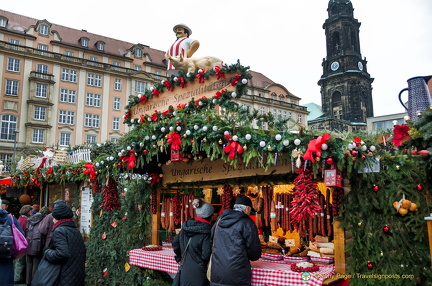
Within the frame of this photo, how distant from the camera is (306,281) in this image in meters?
4.68

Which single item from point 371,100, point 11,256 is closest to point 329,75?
point 371,100

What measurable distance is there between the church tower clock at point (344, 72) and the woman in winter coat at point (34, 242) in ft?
180

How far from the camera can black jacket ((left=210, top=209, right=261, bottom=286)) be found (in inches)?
179

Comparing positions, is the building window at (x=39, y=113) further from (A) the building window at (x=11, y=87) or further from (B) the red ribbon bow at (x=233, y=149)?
(B) the red ribbon bow at (x=233, y=149)

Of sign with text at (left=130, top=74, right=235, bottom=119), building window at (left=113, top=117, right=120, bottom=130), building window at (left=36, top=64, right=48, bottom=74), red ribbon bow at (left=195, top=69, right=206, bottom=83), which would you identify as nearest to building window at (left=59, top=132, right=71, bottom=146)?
building window at (left=113, top=117, right=120, bottom=130)

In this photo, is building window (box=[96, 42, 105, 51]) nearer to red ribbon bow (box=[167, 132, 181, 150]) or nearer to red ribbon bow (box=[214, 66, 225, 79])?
red ribbon bow (box=[214, 66, 225, 79])

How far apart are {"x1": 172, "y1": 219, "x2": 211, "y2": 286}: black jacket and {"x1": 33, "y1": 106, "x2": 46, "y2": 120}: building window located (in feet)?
127

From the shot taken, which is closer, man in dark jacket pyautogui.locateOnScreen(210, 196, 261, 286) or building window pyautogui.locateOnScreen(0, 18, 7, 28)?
man in dark jacket pyautogui.locateOnScreen(210, 196, 261, 286)

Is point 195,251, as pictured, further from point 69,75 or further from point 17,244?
point 69,75

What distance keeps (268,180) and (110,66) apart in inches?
1635

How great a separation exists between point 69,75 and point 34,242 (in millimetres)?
37626

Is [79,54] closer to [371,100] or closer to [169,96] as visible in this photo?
[169,96]

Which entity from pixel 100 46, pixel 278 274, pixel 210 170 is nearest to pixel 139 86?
pixel 100 46

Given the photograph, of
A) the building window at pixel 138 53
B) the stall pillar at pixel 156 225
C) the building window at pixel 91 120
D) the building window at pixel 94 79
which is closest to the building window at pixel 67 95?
the building window at pixel 94 79
